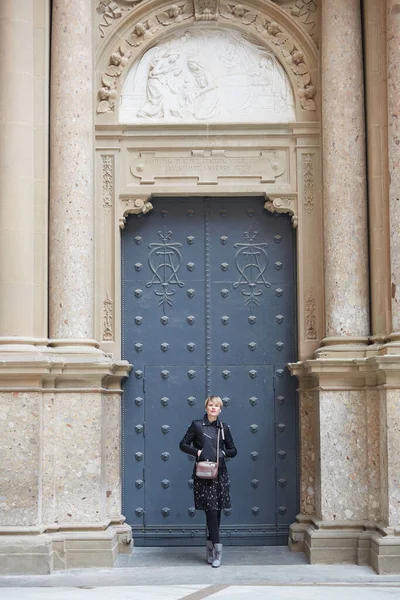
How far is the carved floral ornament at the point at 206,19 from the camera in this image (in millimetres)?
12570

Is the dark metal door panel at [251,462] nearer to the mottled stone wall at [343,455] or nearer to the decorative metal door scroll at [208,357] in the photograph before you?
the decorative metal door scroll at [208,357]

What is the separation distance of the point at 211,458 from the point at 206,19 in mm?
5357

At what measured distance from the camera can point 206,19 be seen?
12758 millimetres

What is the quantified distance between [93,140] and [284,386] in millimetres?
3671

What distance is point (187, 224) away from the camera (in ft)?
41.4

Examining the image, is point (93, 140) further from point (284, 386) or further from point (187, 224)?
point (284, 386)

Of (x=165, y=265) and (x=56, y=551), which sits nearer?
(x=56, y=551)

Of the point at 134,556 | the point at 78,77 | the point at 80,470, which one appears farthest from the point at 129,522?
the point at 78,77

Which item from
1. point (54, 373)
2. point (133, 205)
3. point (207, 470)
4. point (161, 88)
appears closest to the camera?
point (207, 470)

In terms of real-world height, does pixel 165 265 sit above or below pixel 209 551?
above

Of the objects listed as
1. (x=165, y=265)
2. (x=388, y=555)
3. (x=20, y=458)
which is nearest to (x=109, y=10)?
(x=165, y=265)

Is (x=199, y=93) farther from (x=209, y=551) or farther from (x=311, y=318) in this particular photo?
(x=209, y=551)

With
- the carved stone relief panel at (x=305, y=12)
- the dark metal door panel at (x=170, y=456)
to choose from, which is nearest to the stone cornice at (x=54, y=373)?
the dark metal door panel at (x=170, y=456)

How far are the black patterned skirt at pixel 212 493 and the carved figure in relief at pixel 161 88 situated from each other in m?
4.40
